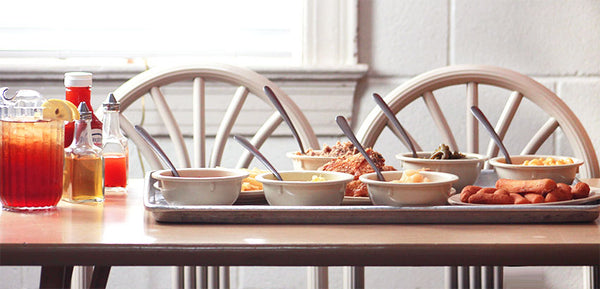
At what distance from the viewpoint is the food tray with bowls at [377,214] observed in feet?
2.75

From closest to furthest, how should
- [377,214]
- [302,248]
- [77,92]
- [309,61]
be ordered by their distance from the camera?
[302,248]
[377,214]
[77,92]
[309,61]

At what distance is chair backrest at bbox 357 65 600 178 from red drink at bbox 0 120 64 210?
71 cm

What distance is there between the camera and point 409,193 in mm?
848

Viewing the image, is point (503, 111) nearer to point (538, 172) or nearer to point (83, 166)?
point (538, 172)

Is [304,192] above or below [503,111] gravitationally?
below

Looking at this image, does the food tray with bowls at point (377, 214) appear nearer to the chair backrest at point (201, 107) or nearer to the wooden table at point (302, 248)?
the wooden table at point (302, 248)

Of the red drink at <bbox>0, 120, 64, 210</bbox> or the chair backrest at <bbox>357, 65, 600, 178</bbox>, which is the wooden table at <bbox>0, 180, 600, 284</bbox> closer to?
the red drink at <bbox>0, 120, 64, 210</bbox>

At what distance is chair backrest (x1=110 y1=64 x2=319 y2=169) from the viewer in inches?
58.5

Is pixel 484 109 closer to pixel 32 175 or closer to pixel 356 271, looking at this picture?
pixel 356 271

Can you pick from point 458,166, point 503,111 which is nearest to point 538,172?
point 458,166

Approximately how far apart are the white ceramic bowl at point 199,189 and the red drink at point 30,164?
5.7 inches

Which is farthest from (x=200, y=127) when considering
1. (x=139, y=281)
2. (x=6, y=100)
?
(x=139, y=281)

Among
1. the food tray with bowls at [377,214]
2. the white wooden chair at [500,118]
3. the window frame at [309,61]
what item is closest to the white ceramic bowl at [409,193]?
the food tray with bowls at [377,214]

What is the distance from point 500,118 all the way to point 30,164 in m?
0.95
